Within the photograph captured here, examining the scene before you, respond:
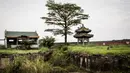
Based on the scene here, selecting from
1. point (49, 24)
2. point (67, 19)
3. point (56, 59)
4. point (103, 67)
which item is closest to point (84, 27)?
point (67, 19)

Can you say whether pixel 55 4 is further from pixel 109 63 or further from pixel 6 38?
pixel 109 63

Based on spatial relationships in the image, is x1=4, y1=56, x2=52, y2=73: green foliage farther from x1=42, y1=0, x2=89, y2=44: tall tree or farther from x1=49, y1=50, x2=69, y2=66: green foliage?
x1=42, y1=0, x2=89, y2=44: tall tree

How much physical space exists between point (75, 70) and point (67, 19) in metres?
12.1

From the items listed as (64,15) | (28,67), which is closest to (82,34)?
(64,15)

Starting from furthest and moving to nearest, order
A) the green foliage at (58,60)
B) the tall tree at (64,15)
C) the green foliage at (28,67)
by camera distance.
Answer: the tall tree at (64,15) < the green foliage at (58,60) < the green foliage at (28,67)

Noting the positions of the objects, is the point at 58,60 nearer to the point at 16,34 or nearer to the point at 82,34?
the point at 82,34

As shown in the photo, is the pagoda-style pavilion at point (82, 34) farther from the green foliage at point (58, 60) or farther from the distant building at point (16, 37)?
the green foliage at point (58, 60)

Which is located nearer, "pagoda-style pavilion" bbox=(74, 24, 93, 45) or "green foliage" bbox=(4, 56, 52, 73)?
"green foliage" bbox=(4, 56, 52, 73)

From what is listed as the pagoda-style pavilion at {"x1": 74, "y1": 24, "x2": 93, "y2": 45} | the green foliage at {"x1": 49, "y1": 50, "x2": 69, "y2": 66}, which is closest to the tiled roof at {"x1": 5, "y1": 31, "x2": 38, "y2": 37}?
the pagoda-style pavilion at {"x1": 74, "y1": 24, "x2": 93, "y2": 45}

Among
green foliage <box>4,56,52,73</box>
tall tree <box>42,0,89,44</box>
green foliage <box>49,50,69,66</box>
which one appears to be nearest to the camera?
green foliage <box>4,56,52,73</box>

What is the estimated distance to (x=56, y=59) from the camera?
33.1ft

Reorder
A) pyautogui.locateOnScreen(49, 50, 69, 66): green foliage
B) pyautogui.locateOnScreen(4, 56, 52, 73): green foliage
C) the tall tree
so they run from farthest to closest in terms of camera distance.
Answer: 1. the tall tree
2. pyautogui.locateOnScreen(49, 50, 69, 66): green foliage
3. pyautogui.locateOnScreen(4, 56, 52, 73): green foliage

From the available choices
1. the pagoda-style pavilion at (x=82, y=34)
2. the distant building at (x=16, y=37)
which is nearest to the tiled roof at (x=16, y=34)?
the distant building at (x=16, y=37)

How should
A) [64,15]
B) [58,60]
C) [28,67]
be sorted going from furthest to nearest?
[64,15] < [58,60] < [28,67]
